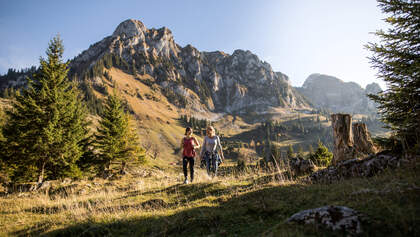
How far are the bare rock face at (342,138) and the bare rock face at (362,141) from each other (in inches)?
14.6

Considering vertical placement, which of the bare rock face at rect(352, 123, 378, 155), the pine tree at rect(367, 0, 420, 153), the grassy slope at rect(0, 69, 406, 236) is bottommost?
the grassy slope at rect(0, 69, 406, 236)

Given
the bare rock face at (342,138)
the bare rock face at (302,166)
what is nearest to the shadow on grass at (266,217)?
the bare rock face at (342,138)

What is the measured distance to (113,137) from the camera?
23.0 meters

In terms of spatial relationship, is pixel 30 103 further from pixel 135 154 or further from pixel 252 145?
pixel 252 145

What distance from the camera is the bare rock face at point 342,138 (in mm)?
7270

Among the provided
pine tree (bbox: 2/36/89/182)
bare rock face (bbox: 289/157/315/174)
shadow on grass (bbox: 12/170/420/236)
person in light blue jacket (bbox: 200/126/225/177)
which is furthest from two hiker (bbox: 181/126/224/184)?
pine tree (bbox: 2/36/89/182)

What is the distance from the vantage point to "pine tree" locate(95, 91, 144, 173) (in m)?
22.4

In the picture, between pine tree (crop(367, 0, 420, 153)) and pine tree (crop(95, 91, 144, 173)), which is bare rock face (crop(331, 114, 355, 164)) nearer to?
pine tree (crop(367, 0, 420, 153))

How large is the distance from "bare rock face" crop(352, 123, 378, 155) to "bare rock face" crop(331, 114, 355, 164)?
37 cm

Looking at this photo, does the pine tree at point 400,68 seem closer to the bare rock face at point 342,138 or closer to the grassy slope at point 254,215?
the bare rock face at point 342,138

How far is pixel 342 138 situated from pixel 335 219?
20.1 ft

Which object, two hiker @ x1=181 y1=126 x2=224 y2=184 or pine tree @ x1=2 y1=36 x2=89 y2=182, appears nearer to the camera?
two hiker @ x1=181 y1=126 x2=224 y2=184

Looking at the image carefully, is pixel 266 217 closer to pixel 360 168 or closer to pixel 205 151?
pixel 360 168

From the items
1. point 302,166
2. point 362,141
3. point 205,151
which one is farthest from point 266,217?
point 362,141
